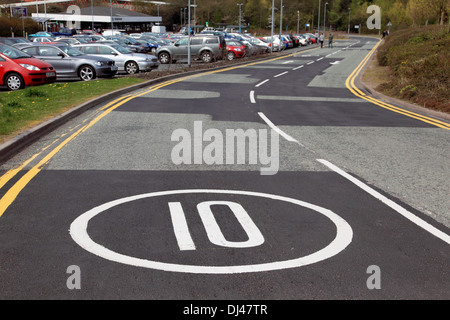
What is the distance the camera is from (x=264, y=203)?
579 centimetres

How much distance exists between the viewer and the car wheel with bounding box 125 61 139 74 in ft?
84.1

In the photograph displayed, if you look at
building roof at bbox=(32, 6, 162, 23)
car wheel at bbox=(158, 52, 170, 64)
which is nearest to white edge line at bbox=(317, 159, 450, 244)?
car wheel at bbox=(158, 52, 170, 64)

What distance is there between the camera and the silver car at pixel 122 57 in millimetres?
25164

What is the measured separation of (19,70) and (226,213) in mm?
15468

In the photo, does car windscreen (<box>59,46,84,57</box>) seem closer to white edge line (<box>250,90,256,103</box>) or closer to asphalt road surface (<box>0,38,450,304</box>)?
white edge line (<box>250,90,256,103</box>)

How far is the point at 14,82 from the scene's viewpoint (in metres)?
18.1

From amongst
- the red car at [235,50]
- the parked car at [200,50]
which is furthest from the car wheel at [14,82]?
the red car at [235,50]

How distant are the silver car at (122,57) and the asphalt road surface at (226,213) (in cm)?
1486

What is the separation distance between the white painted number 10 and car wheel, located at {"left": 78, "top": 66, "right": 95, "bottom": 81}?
17551 mm

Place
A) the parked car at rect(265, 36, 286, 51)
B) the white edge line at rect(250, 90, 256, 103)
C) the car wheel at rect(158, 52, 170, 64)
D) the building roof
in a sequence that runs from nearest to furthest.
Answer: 1. the white edge line at rect(250, 90, 256, 103)
2. the car wheel at rect(158, 52, 170, 64)
3. the parked car at rect(265, 36, 286, 51)
4. the building roof

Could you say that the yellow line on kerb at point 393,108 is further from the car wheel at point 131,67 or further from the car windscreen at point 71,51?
the car windscreen at point 71,51

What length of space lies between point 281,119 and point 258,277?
29.1ft

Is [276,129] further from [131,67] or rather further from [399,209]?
[131,67]
